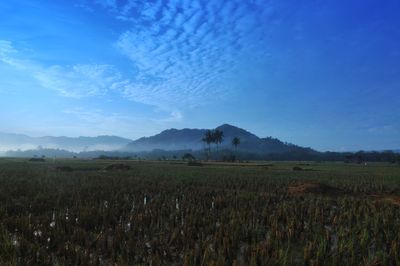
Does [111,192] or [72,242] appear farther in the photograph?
[111,192]

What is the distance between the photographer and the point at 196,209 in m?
15.0

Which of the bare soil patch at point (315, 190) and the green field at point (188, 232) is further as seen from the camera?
the bare soil patch at point (315, 190)

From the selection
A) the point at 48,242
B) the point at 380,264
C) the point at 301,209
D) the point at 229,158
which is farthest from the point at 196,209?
the point at 229,158

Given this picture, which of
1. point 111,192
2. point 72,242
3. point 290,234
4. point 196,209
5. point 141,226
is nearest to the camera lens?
point 72,242

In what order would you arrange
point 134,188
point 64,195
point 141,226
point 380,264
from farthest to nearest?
point 134,188 → point 64,195 → point 141,226 → point 380,264

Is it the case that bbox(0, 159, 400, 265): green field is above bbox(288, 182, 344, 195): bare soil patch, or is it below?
A: below

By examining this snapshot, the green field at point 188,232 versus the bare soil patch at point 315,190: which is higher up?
the bare soil patch at point 315,190

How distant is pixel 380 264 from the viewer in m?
7.94

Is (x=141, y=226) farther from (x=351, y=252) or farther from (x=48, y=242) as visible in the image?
(x=351, y=252)

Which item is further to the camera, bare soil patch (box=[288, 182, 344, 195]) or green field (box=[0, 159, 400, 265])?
bare soil patch (box=[288, 182, 344, 195])

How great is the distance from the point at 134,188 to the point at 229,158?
84905 millimetres

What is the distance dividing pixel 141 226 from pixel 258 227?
3799mm

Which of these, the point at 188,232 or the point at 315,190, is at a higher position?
the point at 315,190

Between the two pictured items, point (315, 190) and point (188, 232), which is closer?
point (188, 232)
